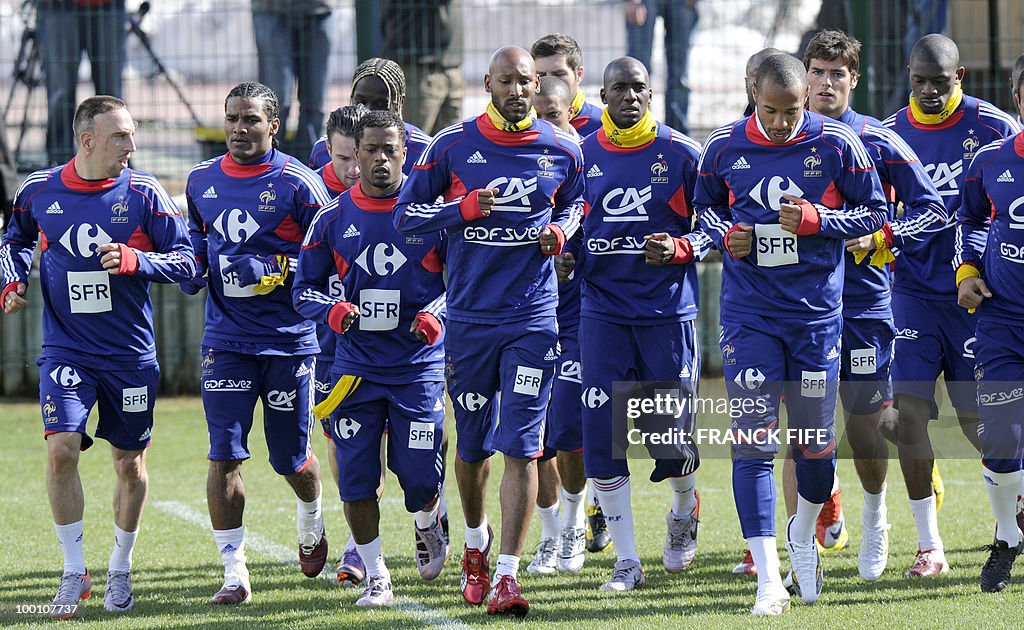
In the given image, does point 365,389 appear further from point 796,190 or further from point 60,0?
point 60,0

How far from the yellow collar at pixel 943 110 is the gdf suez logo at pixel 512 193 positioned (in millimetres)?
2341

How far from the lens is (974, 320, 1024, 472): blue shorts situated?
6730mm

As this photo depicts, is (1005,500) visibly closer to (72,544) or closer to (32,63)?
(72,544)

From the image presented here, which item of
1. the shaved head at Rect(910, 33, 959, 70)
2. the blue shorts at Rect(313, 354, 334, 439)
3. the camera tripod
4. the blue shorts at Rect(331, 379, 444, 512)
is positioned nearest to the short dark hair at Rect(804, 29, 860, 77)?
the shaved head at Rect(910, 33, 959, 70)

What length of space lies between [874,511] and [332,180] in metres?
A: 3.35

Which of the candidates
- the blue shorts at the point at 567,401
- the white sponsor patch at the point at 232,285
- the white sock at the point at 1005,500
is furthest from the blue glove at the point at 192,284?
the white sock at the point at 1005,500

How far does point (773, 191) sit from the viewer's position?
654 cm

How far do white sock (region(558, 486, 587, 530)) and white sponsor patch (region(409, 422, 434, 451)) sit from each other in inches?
47.5

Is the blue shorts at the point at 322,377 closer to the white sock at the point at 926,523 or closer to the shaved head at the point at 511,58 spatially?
the shaved head at the point at 511,58

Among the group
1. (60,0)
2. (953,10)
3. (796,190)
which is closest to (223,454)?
(796,190)

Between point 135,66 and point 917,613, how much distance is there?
9614 mm

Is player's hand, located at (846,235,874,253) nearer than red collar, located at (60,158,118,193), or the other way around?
player's hand, located at (846,235,874,253)

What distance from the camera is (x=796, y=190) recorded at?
6523 millimetres

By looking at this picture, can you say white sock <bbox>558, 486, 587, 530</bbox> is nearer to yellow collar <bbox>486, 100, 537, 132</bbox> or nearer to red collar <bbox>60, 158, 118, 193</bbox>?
yellow collar <bbox>486, 100, 537, 132</bbox>
